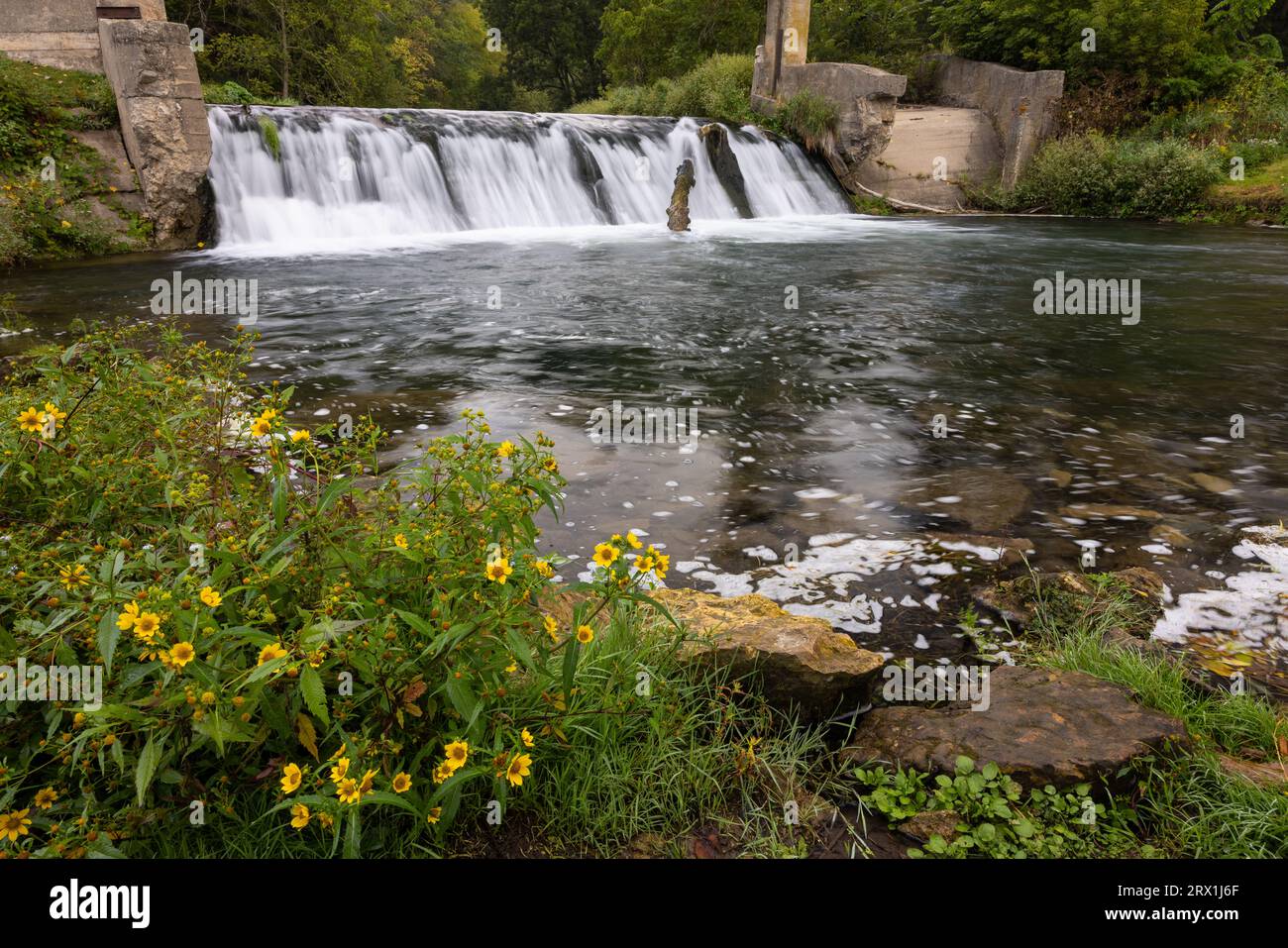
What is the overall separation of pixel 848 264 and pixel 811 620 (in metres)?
12.3

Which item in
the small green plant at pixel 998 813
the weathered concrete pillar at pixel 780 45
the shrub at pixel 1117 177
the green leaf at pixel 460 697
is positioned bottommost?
the small green plant at pixel 998 813

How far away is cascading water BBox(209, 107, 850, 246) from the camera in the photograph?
16594 mm

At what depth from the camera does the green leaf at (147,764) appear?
1.76 meters

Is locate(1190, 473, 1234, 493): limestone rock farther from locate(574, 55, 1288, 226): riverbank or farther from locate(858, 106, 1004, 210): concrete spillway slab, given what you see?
locate(858, 106, 1004, 210): concrete spillway slab

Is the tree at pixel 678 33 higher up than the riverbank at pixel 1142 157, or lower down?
higher up

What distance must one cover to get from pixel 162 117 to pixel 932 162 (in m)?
20.3

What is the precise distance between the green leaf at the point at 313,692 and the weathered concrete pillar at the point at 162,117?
16.2 m

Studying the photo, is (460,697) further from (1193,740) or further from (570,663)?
(1193,740)

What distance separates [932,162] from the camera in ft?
81.1

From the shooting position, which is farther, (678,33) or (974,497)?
(678,33)

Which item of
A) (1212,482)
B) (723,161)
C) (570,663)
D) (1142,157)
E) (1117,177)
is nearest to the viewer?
(570,663)

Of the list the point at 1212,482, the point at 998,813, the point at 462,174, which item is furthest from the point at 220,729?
the point at 462,174

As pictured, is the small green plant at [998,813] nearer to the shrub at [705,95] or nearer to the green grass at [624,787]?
the green grass at [624,787]

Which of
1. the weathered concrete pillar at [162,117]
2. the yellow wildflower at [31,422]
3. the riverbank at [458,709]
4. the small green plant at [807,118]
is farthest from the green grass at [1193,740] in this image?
the small green plant at [807,118]
